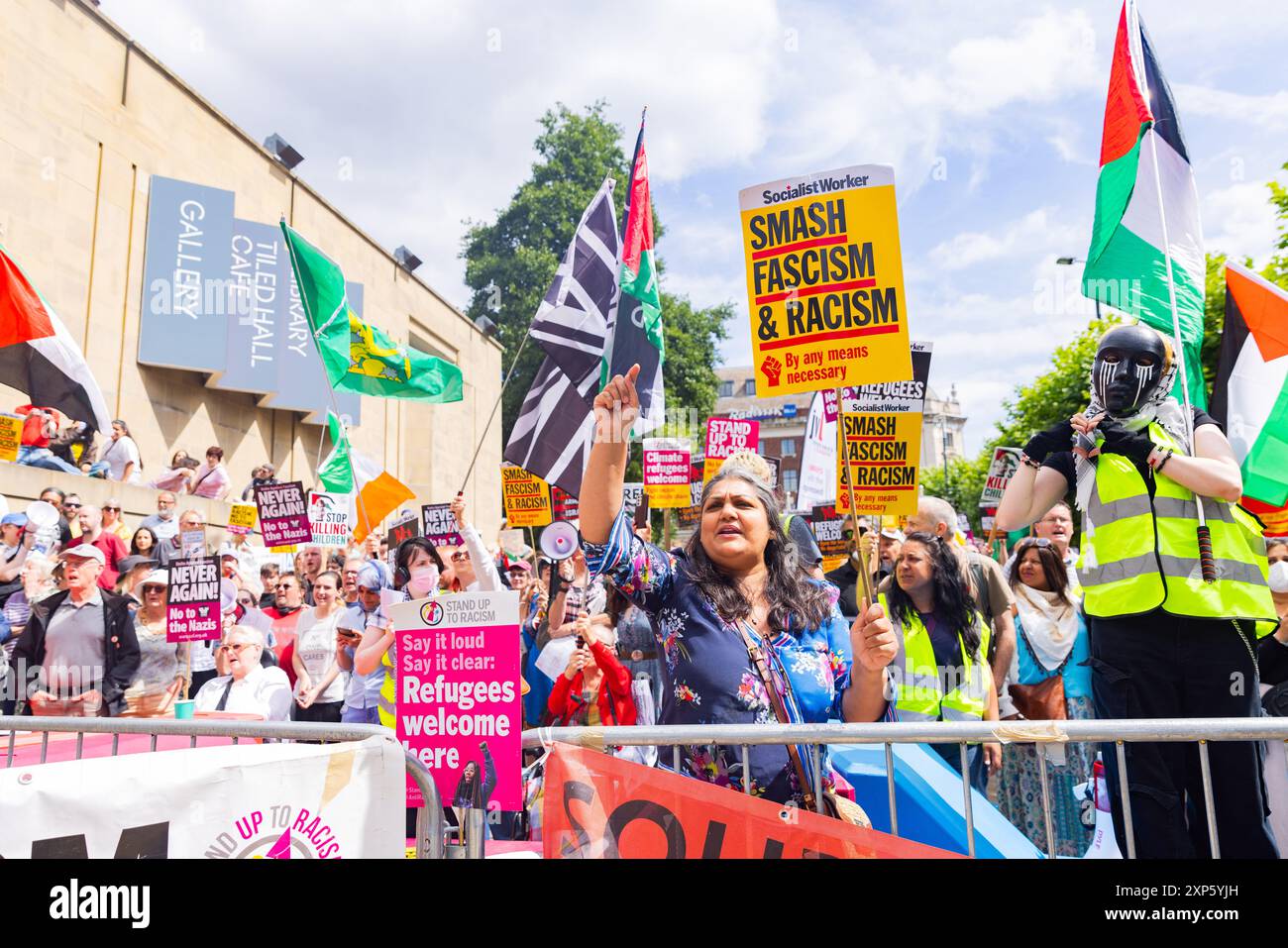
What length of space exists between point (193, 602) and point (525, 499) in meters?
3.95

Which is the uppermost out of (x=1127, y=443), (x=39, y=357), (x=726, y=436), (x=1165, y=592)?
(x=726, y=436)

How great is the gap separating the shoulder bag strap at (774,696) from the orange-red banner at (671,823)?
216mm

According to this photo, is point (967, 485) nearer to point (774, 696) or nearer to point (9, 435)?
point (9, 435)

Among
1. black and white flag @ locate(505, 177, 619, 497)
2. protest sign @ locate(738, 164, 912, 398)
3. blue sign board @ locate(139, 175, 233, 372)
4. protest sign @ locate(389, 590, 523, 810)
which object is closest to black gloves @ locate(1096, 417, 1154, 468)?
protest sign @ locate(738, 164, 912, 398)

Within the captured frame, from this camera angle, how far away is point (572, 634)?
20.0 ft

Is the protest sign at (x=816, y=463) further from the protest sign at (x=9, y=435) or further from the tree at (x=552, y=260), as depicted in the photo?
the tree at (x=552, y=260)

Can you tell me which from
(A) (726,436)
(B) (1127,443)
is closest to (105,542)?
(A) (726,436)

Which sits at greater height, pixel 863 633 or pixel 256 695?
pixel 863 633

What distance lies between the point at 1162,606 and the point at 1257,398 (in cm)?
202

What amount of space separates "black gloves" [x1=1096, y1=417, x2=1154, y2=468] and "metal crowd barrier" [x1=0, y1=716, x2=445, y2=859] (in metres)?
2.82

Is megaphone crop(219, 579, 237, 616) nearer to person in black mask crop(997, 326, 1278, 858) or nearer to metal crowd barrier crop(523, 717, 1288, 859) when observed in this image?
metal crowd barrier crop(523, 717, 1288, 859)

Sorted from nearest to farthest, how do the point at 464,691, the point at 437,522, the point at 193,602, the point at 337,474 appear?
the point at 464,691 < the point at 193,602 < the point at 437,522 < the point at 337,474

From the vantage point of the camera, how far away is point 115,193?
17.4 metres
